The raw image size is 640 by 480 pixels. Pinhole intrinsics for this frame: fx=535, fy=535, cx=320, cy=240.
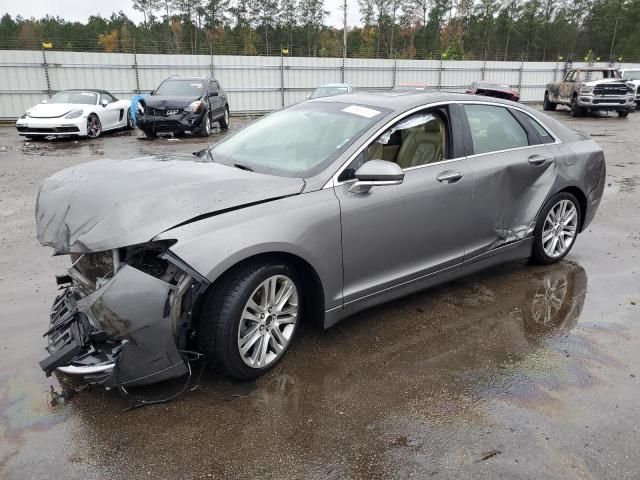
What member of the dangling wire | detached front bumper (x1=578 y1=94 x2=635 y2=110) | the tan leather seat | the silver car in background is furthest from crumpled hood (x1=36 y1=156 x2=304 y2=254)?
detached front bumper (x1=578 y1=94 x2=635 y2=110)

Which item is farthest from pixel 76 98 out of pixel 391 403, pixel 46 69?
pixel 391 403

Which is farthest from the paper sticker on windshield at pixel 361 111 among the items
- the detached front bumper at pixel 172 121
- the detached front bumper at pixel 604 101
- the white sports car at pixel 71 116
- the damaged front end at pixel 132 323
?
the detached front bumper at pixel 604 101

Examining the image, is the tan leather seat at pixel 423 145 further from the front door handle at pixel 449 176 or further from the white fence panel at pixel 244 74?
the white fence panel at pixel 244 74

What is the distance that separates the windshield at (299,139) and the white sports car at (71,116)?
1155 cm

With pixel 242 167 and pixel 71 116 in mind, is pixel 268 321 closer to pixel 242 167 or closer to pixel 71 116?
pixel 242 167

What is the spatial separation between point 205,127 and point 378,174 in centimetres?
1262

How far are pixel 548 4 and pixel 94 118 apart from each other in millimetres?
68899

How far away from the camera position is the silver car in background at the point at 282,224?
277 centimetres

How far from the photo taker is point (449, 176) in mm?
3912

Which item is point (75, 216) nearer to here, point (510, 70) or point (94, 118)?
point (94, 118)

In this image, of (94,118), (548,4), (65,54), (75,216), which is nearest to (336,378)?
(75,216)

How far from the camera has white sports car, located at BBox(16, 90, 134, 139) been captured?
14.0 m

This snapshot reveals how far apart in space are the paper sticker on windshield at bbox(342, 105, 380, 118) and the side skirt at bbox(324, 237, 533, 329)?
4.03ft

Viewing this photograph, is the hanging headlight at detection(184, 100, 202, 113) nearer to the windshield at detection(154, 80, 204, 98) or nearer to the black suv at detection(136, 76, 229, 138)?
the black suv at detection(136, 76, 229, 138)
